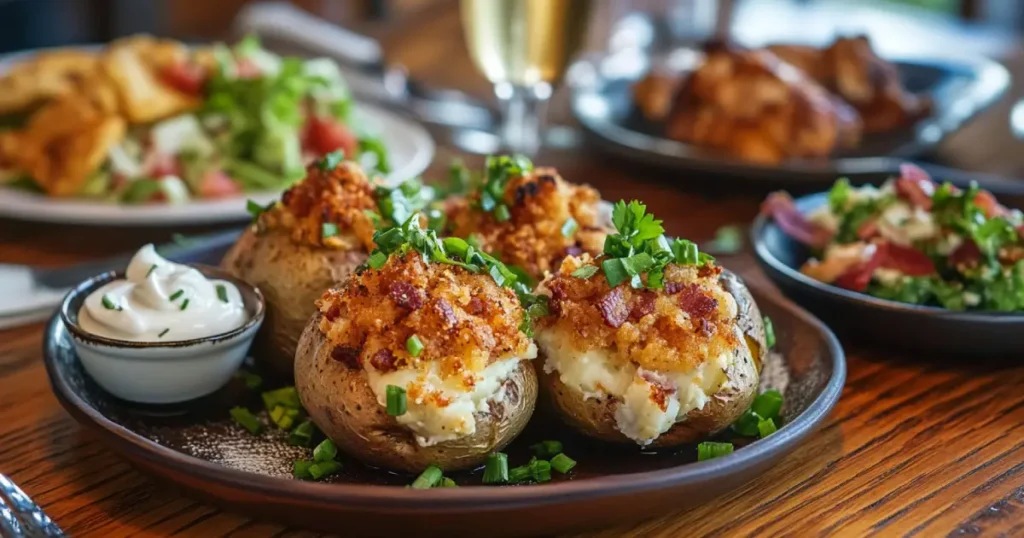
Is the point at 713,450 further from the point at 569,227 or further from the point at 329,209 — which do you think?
the point at 329,209

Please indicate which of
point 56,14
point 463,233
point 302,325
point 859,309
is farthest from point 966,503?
point 56,14

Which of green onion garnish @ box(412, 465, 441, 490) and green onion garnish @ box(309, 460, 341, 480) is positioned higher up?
green onion garnish @ box(412, 465, 441, 490)

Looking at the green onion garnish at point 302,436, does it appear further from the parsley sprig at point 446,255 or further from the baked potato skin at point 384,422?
the parsley sprig at point 446,255

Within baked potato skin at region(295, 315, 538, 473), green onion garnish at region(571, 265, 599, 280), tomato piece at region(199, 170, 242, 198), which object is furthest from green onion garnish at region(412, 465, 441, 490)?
tomato piece at region(199, 170, 242, 198)

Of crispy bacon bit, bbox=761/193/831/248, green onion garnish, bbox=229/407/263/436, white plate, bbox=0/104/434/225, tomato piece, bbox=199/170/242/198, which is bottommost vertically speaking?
tomato piece, bbox=199/170/242/198

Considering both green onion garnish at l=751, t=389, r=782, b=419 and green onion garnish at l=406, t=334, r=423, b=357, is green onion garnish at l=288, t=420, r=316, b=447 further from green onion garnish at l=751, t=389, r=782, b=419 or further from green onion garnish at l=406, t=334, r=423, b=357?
green onion garnish at l=751, t=389, r=782, b=419

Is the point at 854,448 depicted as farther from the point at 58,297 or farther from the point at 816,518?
the point at 58,297
